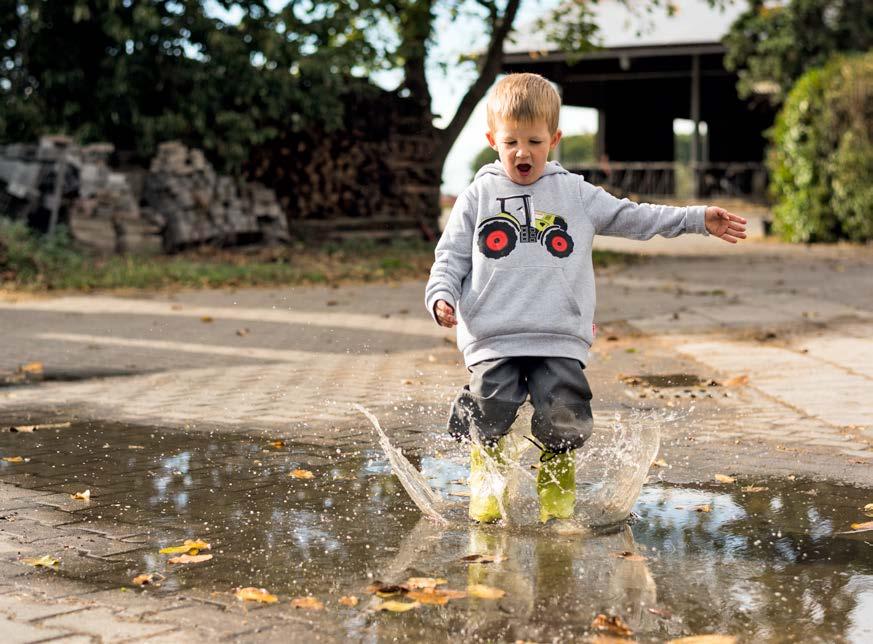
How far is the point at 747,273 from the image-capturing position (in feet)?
47.2

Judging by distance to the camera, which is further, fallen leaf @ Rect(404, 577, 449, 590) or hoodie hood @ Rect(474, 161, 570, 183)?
hoodie hood @ Rect(474, 161, 570, 183)

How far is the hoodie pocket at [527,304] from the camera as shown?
3.96 m

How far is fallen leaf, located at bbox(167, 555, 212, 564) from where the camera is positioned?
3.52 meters

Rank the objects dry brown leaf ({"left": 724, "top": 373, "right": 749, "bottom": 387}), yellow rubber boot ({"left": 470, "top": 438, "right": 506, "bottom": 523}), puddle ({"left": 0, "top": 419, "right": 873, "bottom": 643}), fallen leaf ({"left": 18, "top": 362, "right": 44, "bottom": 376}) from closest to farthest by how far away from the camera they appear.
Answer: puddle ({"left": 0, "top": 419, "right": 873, "bottom": 643}) < yellow rubber boot ({"left": 470, "top": 438, "right": 506, "bottom": 523}) < dry brown leaf ({"left": 724, "top": 373, "right": 749, "bottom": 387}) < fallen leaf ({"left": 18, "top": 362, "right": 44, "bottom": 376})

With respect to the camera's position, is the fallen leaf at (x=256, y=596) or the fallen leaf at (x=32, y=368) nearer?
the fallen leaf at (x=256, y=596)

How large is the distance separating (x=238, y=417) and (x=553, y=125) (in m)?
2.68

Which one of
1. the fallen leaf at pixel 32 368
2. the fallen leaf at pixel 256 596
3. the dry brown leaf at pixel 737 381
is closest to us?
the fallen leaf at pixel 256 596

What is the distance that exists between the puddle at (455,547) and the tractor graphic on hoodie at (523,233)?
0.91 m

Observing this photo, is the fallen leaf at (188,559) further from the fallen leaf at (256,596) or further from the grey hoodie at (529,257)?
the grey hoodie at (529,257)

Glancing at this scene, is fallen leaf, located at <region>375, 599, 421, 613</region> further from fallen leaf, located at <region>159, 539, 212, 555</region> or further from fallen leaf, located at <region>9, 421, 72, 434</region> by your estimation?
fallen leaf, located at <region>9, 421, 72, 434</region>

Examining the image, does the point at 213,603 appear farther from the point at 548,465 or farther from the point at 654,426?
the point at 654,426

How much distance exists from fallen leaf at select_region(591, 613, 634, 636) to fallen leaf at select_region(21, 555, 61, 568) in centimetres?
157

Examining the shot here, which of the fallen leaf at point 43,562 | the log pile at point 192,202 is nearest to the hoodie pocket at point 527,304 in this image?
the fallen leaf at point 43,562

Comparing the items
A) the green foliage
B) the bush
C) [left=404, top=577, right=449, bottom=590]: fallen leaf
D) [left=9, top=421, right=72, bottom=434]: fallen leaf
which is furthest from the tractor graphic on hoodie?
→ the green foliage
